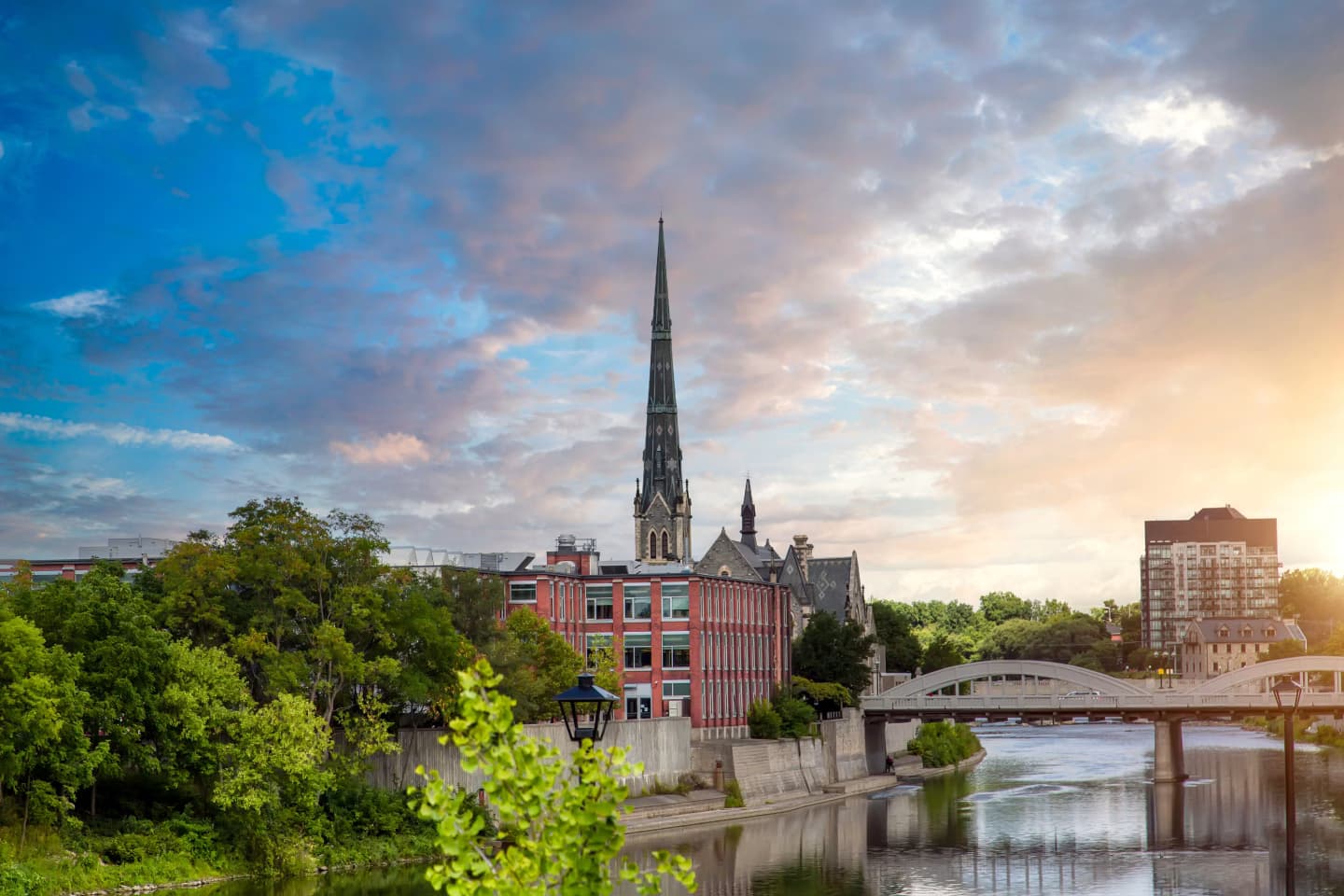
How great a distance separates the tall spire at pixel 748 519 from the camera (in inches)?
6688

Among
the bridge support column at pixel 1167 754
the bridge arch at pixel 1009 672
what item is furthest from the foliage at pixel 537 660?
the bridge support column at pixel 1167 754

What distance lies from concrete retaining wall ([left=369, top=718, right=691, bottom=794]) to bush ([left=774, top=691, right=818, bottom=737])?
521 inches

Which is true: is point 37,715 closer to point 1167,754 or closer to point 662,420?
point 1167,754

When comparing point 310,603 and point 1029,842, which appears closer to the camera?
point 310,603

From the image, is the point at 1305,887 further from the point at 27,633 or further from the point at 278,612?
the point at 27,633

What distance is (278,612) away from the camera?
62438 millimetres

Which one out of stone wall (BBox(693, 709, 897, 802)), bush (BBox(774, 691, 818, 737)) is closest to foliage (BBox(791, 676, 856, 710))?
stone wall (BBox(693, 709, 897, 802))

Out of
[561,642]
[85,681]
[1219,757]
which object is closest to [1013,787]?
[1219,757]

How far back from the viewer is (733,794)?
287 ft

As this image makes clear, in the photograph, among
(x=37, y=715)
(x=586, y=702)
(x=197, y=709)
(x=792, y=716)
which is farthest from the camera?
(x=792, y=716)

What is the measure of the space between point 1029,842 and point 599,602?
2945 cm

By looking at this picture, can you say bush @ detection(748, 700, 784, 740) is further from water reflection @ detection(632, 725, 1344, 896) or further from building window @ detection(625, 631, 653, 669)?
building window @ detection(625, 631, 653, 669)

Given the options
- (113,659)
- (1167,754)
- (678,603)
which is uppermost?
(678,603)

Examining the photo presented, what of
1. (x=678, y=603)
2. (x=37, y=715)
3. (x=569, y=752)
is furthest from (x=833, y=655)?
(x=37, y=715)
